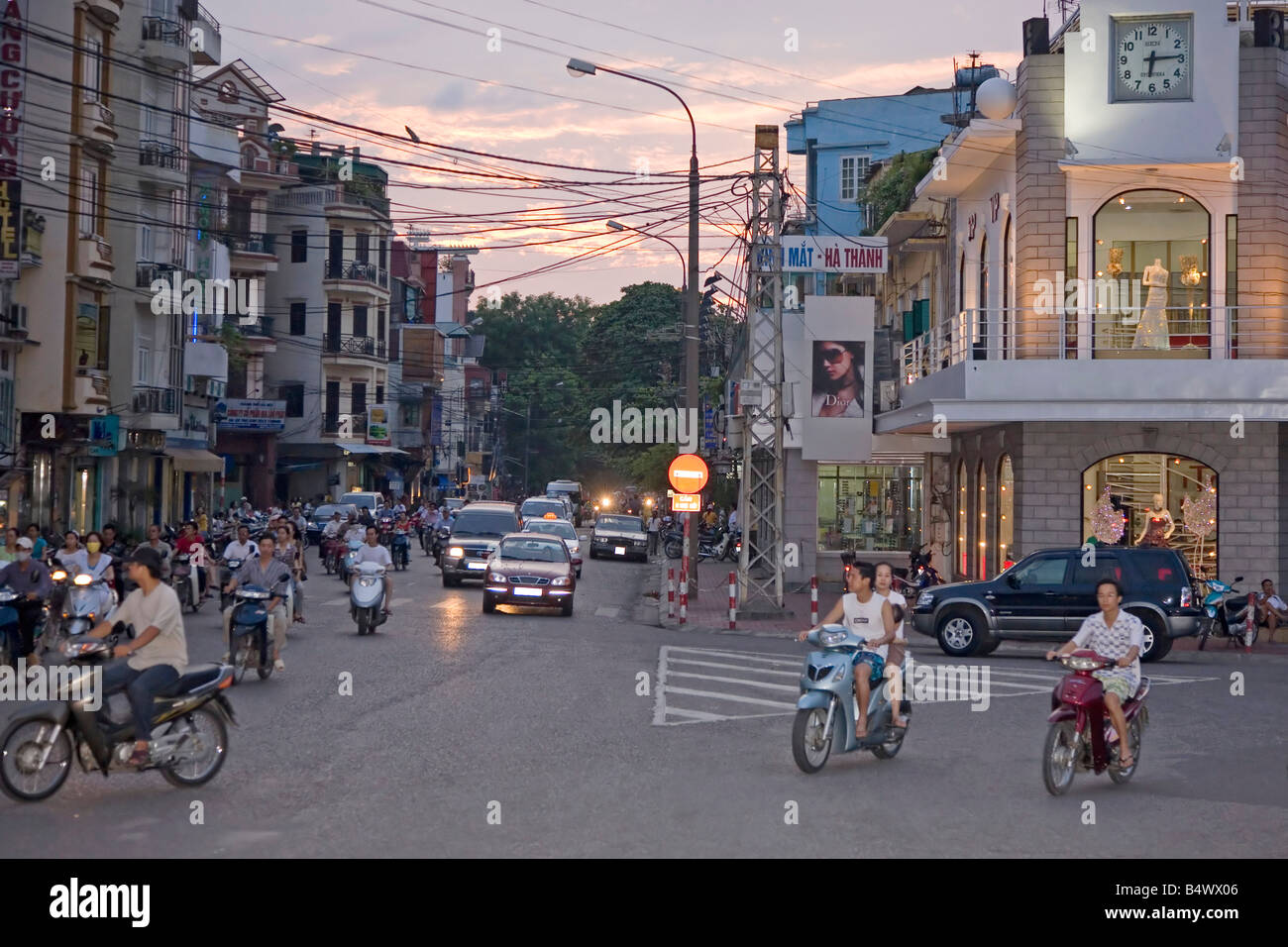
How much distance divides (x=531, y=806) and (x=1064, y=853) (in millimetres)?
3373

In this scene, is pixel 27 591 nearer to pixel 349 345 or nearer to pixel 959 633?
pixel 959 633

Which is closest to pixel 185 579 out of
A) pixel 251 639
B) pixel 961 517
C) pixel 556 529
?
pixel 251 639

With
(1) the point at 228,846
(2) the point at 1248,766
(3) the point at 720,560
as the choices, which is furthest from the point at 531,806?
(3) the point at 720,560

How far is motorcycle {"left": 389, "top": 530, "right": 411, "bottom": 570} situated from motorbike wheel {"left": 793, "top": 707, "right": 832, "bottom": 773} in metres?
32.4

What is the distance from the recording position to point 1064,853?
9.36 m

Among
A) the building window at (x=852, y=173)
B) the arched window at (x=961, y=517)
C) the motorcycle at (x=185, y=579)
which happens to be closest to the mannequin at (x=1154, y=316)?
the arched window at (x=961, y=517)

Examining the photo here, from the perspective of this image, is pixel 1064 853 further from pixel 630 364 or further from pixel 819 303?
pixel 630 364

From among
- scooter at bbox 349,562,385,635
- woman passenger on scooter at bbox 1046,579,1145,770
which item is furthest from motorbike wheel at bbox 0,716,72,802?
scooter at bbox 349,562,385,635

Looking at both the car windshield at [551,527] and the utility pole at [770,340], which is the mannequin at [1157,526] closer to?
the utility pole at [770,340]

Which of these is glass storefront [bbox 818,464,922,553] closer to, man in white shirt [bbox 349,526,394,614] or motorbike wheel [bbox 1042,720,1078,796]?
man in white shirt [bbox 349,526,394,614]

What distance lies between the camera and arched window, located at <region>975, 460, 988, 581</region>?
33.8m

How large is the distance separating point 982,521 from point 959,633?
10182 mm

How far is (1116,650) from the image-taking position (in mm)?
12172

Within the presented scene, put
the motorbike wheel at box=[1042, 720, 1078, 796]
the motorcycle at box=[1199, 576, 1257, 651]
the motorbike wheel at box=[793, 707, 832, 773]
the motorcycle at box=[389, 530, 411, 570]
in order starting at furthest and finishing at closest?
the motorcycle at box=[389, 530, 411, 570] → the motorcycle at box=[1199, 576, 1257, 651] → the motorbike wheel at box=[793, 707, 832, 773] → the motorbike wheel at box=[1042, 720, 1078, 796]
